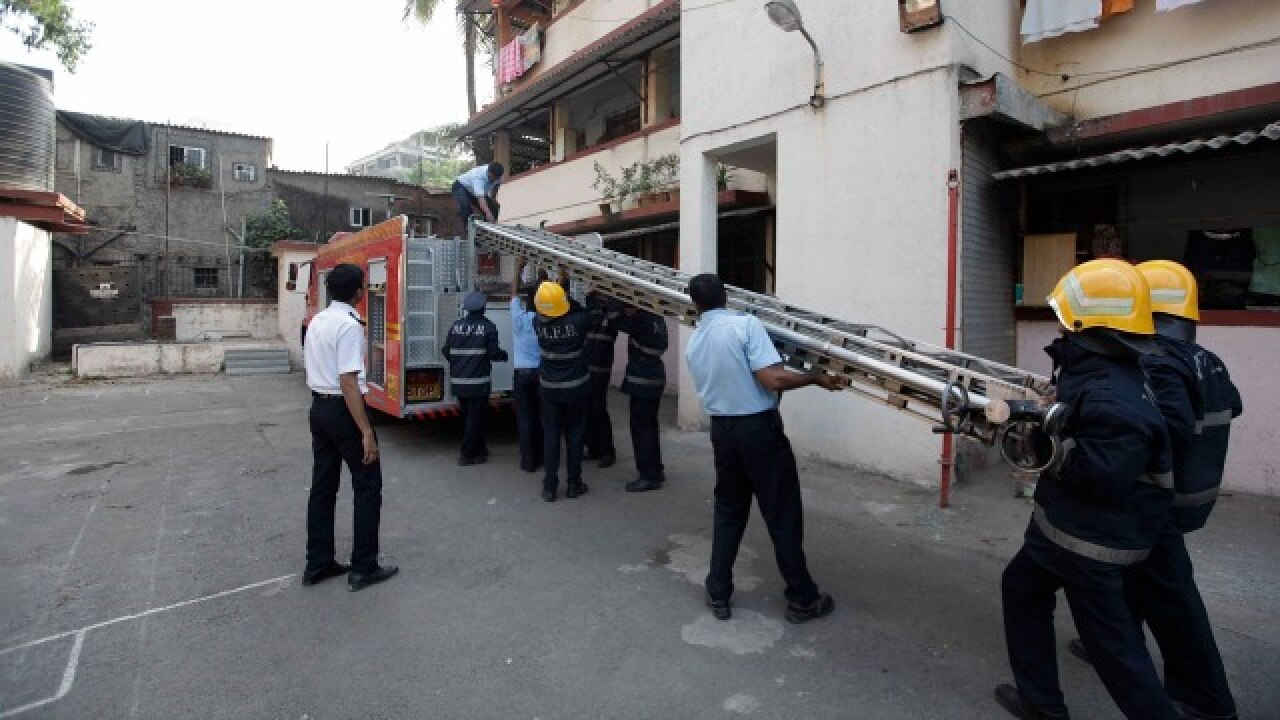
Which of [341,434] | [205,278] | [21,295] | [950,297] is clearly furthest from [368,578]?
[205,278]

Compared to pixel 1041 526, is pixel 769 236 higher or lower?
higher

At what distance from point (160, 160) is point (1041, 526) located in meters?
25.1

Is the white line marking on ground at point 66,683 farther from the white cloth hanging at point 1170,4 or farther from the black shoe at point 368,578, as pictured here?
the white cloth hanging at point 1170,4

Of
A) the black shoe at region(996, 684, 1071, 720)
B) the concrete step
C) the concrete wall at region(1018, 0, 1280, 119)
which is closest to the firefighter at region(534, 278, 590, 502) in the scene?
the black shoe at region(996, 684, 1071, 720)

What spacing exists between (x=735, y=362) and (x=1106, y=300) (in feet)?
5.13

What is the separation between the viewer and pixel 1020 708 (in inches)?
102

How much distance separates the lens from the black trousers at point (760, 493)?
3309mm

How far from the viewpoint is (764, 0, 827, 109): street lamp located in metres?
5.67

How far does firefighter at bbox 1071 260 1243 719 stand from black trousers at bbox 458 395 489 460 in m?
5.28

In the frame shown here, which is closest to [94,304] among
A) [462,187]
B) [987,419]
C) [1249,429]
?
[462,187]

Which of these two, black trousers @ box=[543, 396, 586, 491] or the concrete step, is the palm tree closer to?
the concrete step

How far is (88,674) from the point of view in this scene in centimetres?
300

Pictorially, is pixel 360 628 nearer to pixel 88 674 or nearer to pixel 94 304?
pixel 88 674

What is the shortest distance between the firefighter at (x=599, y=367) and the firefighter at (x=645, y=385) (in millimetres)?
240
